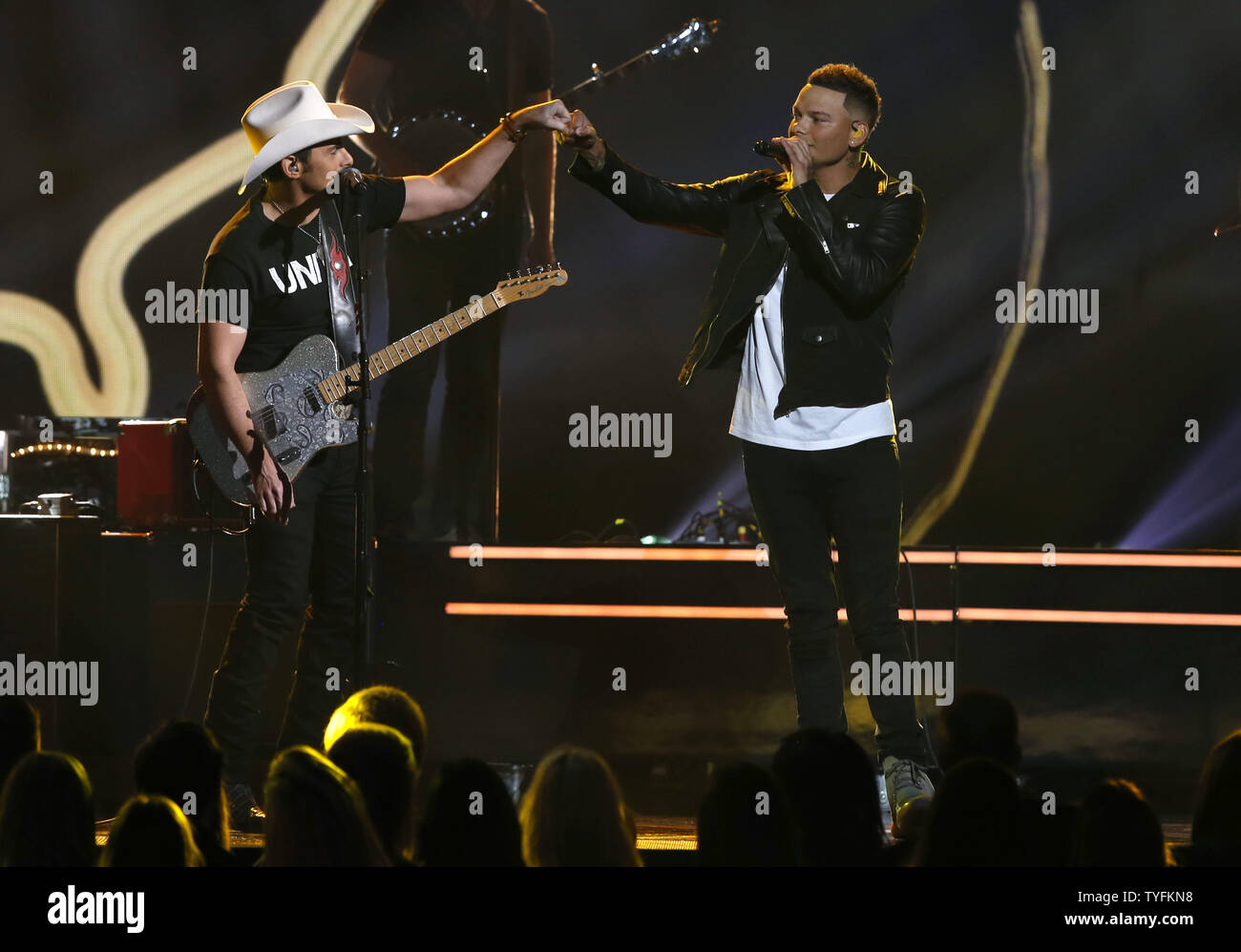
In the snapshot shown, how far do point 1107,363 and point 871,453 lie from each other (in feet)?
9.10

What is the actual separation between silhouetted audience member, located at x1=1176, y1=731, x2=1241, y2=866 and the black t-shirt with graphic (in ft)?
8.97

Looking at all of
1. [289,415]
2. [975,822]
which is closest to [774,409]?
[289,415]

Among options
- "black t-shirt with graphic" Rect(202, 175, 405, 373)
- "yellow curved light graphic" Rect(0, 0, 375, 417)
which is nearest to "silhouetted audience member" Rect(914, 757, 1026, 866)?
"black t-shirt with graphic" Rect(202, 175, 405, 373)

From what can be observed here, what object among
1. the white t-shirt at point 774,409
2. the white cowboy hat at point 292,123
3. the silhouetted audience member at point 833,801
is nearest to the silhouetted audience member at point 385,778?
the silhouetted audience member at point 833,801

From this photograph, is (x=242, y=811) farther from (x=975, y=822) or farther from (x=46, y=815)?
(x=975, y=822)

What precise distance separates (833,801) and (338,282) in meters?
2.47

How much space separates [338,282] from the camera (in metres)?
4.10

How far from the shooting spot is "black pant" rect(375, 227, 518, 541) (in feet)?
18.6

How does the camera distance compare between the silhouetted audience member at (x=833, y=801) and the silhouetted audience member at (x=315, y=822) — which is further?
the silhouetted audience member at (x=833, y=801)

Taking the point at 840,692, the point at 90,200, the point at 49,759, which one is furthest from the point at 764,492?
the point at 90,200

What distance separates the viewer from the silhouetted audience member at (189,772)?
8.40 feet

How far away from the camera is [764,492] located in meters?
3.67

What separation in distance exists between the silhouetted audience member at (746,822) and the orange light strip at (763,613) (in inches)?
97.6

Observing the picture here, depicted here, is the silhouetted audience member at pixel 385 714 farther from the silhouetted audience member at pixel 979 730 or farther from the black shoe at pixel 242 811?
the silhouetted audience member at pixel 979 730
